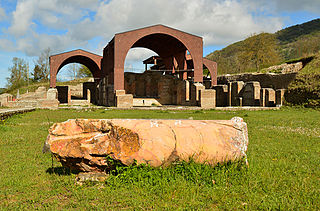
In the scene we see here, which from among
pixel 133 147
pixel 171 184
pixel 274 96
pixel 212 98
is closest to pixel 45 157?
pixel 133 147

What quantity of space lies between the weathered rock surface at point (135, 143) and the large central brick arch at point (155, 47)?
831 inches

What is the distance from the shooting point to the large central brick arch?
2413 cm

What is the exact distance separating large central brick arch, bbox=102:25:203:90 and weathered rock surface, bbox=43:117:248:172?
69.3 feet

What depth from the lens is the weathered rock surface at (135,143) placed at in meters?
3.13

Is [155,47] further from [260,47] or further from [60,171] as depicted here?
[60,171]

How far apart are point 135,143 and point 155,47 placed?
1246 inches

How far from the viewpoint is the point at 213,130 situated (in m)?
3.48

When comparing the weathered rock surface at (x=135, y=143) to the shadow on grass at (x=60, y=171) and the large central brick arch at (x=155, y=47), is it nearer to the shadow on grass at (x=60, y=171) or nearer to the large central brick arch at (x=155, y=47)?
the shadow on grass at (x=60, y=171)

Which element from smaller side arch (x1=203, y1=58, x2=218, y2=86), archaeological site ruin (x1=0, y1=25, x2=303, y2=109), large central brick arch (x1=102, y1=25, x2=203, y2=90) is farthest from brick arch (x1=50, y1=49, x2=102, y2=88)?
smaller side arch (x1=203, y1=58, x2=218, y2=86)

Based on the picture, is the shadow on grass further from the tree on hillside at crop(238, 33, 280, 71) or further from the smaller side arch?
the tree on hillside at crop(238, 33, 280, 71)

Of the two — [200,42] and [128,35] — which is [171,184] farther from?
[200,42]

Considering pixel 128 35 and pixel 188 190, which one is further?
pixel 128 35

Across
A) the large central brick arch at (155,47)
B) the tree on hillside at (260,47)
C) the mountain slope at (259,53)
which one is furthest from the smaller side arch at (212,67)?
the tree on hillside at (260,47)

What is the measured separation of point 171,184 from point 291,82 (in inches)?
978
